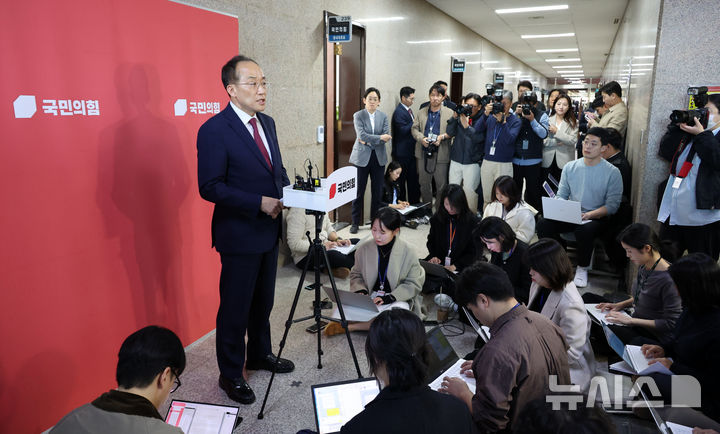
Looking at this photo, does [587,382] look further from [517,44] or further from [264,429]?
[517,44]

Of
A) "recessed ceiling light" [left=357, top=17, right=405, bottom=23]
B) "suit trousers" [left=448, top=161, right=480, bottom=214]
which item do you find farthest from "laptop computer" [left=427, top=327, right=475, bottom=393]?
"recessed ceiling light" [left=357, top=17, right=405, bottom=23]

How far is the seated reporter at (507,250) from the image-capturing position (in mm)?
3223

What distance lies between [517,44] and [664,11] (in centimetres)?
1033

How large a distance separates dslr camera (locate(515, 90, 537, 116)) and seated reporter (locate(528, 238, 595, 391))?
3528mm

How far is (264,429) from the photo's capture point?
7.97ft

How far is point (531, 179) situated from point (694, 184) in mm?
2607

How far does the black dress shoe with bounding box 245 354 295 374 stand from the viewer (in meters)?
2.95

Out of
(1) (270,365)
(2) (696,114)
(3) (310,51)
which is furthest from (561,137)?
(1) (270,365)

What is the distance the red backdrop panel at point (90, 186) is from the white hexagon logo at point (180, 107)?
16 mm

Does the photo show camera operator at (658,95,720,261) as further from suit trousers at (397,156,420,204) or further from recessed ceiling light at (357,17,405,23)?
recessed ceiling light at (357,17,405,23)

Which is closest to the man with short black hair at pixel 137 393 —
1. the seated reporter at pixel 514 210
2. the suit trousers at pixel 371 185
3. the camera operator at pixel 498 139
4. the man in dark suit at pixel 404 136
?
the seated reporter at pixel 514 210

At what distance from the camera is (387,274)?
11.1 feet

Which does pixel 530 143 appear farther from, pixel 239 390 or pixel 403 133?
pixel 239 390

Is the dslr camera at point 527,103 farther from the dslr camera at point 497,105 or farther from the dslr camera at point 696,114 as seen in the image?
the dslr camera at point 696,114
